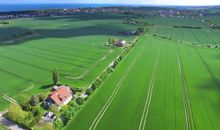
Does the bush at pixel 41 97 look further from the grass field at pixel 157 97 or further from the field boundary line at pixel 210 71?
the field boundary line at pixel 210 71

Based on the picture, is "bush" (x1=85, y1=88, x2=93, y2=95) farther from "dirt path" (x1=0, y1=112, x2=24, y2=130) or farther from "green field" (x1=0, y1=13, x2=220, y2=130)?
"dirt path" (x1=0, y1=112, x2=24, y2=130)

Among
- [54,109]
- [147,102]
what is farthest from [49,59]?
[147,102]

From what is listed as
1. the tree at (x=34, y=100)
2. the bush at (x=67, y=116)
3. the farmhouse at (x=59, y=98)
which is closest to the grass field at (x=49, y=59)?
the tree at (x=34, y=100)

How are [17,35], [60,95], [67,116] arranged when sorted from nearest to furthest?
[67,116], [60,95], [17,35]

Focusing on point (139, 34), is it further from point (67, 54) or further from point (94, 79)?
point (94, 79)

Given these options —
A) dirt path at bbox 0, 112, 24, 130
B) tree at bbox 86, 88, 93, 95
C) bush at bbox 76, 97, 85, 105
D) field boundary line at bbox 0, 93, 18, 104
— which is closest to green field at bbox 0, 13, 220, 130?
bush at bbox 76, 97, 85, 105

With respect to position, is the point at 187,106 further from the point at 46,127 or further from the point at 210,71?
the point at 46,127

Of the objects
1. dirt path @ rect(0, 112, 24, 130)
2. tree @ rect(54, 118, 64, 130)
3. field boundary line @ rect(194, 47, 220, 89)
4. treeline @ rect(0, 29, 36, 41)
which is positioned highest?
treeline @ rect(0, 29, 36, 41)

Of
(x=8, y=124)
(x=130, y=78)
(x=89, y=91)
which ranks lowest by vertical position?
(x=8, y=124)
